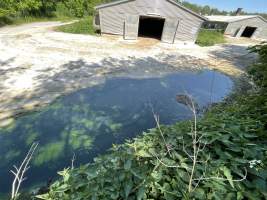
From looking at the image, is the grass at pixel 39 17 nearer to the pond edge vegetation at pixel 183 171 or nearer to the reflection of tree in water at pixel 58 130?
the reflection of tree in water at pixel 58 130

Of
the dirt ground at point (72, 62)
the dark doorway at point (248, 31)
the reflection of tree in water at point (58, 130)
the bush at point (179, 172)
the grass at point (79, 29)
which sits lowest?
the dark doorway at point (248, 31)

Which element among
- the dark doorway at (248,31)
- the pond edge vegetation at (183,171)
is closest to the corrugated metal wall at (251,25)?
the dark doorway at (248,31)

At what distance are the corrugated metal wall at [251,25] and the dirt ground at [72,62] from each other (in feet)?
55.0

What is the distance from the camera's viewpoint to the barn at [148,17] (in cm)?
1936

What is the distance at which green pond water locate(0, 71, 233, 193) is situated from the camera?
571 centimetres

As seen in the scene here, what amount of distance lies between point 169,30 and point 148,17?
2537mm

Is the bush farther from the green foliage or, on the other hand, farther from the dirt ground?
the green foliage

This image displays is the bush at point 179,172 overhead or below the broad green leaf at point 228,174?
below

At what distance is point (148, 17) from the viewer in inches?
807

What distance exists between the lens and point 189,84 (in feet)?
38.8

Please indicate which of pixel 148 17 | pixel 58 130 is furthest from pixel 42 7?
pixel 58 130

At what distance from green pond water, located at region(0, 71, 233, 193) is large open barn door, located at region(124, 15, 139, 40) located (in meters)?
10.5

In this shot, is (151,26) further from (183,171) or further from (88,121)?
(183,171)

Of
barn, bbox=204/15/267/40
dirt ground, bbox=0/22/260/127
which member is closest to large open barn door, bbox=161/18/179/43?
dirt ground, bbox=0/22/260/127
